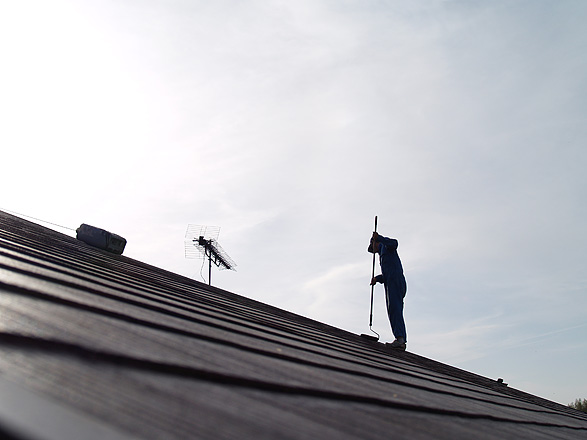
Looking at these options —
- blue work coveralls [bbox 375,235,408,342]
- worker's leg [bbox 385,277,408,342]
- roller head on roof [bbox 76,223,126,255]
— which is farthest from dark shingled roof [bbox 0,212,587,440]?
blue work coveralls [bbox 375,235,408,342]

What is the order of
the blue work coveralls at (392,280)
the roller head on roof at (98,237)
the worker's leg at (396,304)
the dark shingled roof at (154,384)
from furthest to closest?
the blue work coveralls at (392,280)
the worker's leg at (396,304)
the roller head on roof at (98,237)
the dark shingled roof at (154,384)

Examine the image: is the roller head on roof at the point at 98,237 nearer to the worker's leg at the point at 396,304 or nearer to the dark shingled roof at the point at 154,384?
the worker's leg at the point at 396,304

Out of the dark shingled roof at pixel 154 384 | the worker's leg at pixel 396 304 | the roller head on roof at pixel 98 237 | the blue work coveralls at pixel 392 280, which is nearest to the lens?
the dark shingled roof at pixel 154 384

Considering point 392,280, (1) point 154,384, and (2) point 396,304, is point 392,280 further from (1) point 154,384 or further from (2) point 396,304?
(1) point 154,384

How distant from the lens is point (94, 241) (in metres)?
6.62

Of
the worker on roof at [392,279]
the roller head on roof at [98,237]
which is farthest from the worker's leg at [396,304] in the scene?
the roller head on roof at [98,237]

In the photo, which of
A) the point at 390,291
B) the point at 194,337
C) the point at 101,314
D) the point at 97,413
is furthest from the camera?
the point at 390,291

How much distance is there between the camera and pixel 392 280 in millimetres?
7926

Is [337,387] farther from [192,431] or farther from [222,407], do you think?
[192,431]

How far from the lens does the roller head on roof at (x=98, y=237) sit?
21.7ft

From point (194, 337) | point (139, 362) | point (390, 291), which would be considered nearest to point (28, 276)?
point (194, 337)

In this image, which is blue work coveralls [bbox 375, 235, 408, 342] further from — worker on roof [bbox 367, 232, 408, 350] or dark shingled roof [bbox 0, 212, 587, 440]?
dark shingled roof [bbox 0, 212, 587, 440]

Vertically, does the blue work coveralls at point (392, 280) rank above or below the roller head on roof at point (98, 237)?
above

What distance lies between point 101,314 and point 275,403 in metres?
0.60
